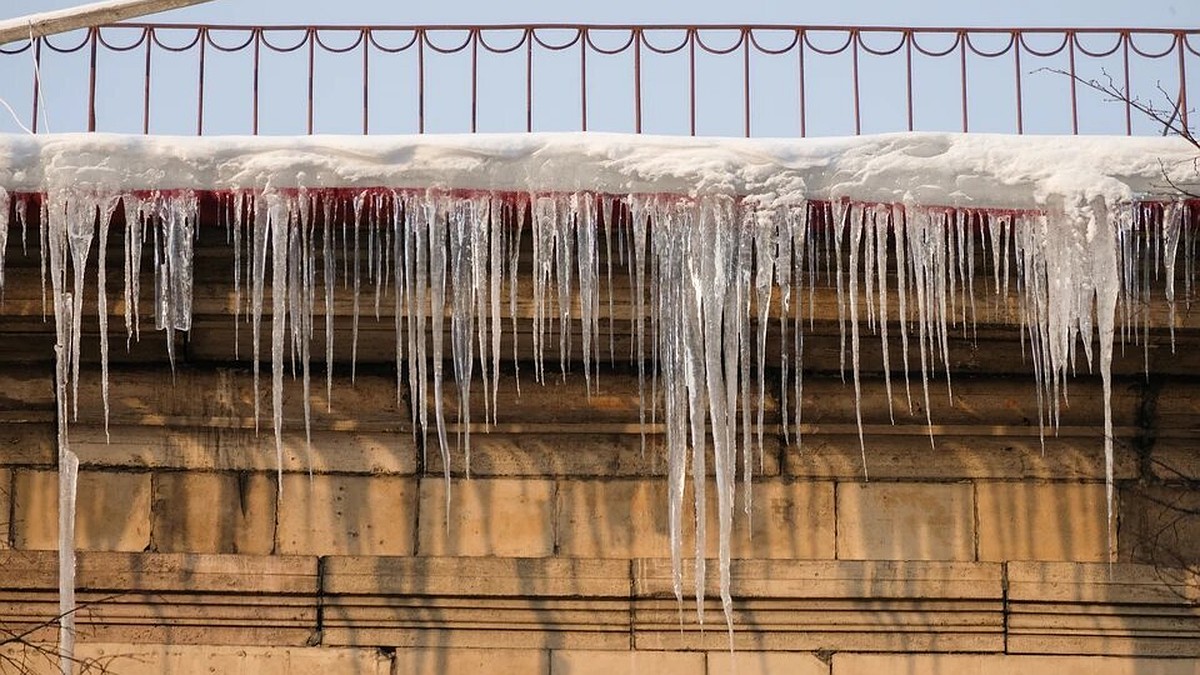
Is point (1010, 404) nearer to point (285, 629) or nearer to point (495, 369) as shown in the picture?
point (495, 369)

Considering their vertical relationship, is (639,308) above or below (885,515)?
above

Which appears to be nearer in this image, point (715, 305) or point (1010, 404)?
point (715, 305)

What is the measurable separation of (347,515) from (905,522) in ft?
7.64

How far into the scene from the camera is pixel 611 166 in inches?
274

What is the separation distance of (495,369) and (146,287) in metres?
1.45

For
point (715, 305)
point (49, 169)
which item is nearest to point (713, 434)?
point (715, 305)

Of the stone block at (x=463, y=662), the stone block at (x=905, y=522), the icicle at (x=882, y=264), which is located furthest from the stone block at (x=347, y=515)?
the icicle at (x=882, y=264)

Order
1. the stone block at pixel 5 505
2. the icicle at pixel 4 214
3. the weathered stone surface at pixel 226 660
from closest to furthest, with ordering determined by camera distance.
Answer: the icicle at pixel 4 214
the weathered stone surface at pixel 226 660
the stone block at pixel 5 505

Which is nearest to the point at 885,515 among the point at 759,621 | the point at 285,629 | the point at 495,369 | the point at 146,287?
the point at 759,621

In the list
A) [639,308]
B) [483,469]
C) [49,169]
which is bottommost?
[483,469]

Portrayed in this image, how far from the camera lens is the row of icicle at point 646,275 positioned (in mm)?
7035

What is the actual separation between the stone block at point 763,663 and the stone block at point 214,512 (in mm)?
1919

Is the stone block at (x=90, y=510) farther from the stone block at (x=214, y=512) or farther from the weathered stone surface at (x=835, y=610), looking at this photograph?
the weathered stone surface at (x=835, y=610)

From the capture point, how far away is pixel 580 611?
7.68 metres
